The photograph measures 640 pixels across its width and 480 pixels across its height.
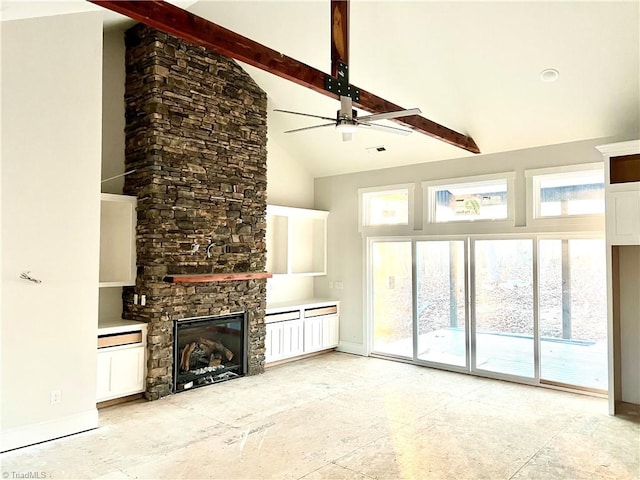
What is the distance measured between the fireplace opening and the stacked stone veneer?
113mm

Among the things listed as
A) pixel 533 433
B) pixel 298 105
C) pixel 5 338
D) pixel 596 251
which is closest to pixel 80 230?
pixel 5 338

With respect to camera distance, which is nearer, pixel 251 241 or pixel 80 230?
pixel 80 230

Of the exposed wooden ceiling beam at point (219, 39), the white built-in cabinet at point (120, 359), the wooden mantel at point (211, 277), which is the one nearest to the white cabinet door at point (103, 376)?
the white built-in cabinet at point (120, 359)

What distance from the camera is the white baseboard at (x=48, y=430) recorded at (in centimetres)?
387

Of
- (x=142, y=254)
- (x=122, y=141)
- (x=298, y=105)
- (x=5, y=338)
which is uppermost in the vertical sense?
(x=298, y=105)

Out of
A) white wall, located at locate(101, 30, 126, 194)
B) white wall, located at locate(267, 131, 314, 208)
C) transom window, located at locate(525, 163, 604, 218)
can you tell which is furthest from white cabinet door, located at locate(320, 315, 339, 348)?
white wall, located at locate(101, 30, 126, 194)

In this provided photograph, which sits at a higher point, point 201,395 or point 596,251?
point 596,251

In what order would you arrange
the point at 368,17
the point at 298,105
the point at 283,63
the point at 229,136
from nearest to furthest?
the point at 283,63 < the point at 368,17 < the point at 229,136 < the point at 298,105

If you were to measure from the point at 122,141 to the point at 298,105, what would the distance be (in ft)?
7.94

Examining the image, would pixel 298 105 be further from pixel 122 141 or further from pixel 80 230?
pixel 80 230

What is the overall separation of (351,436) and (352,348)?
11.6ft

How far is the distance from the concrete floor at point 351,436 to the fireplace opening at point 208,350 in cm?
21

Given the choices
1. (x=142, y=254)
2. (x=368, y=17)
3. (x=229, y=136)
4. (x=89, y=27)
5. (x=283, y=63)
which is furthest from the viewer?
(x=229, y=136)

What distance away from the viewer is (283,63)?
4094 mm
